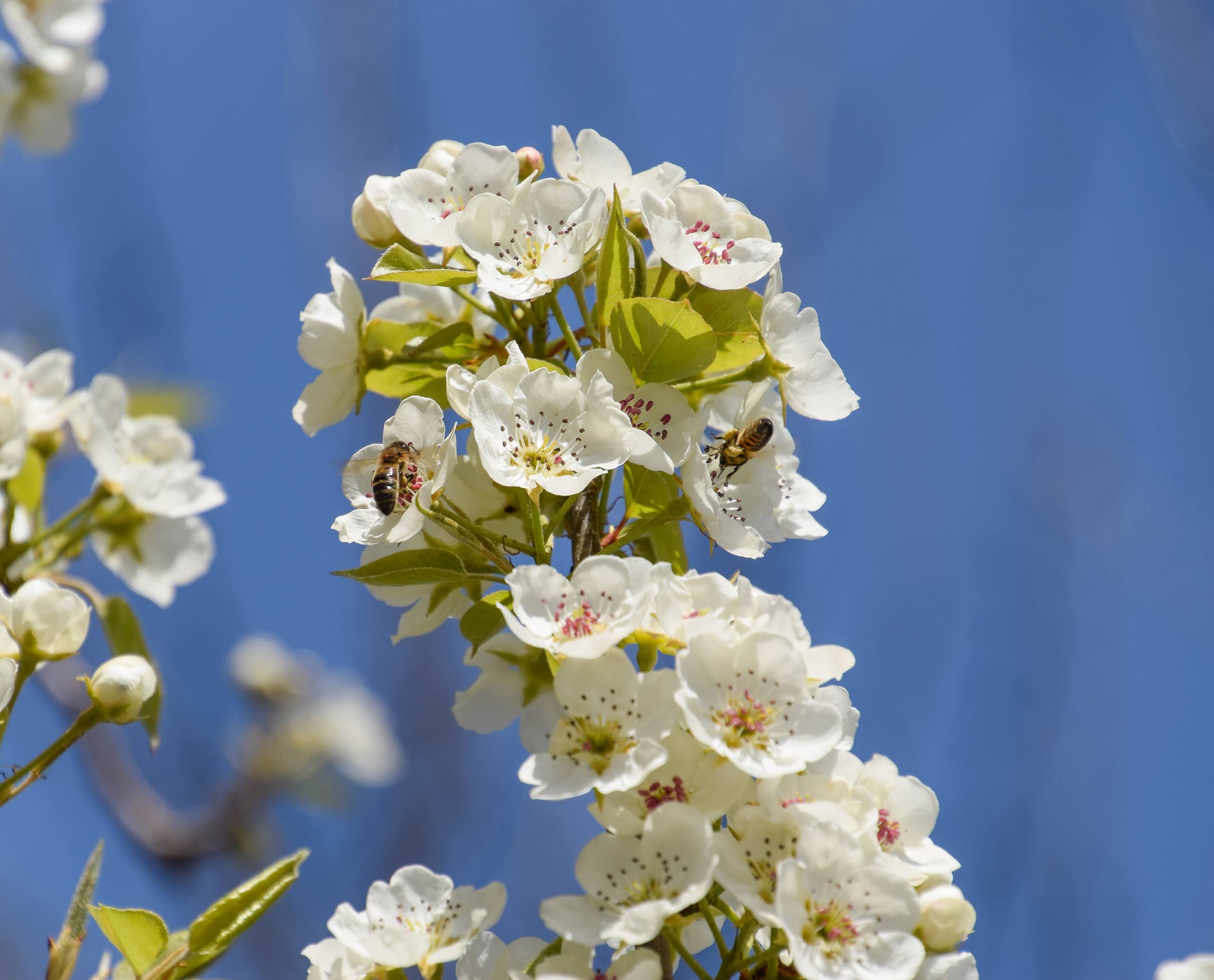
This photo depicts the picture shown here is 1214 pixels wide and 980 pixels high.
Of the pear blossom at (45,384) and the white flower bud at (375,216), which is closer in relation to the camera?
the white flower bud at (375,216)

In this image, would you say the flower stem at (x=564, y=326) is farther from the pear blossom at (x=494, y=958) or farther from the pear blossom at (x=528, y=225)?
the pear blossom at (x=494, y=958)

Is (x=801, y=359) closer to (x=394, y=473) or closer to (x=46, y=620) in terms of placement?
(x=394, y=473)

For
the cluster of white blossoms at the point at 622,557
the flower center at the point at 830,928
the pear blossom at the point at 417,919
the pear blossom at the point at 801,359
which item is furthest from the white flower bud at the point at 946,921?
the pear blossom at the point at 801,359

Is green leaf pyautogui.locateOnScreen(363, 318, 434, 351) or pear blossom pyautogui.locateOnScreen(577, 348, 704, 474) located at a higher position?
green leaf pyautogui.locateOnScreen(363, 318, 434, 351)

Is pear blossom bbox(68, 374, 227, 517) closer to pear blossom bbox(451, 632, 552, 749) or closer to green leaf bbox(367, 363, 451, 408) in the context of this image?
green leaf bbox(367, 363, 451, 408)

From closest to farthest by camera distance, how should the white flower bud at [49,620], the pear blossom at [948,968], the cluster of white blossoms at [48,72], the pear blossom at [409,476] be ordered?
1. the pear blossom at [948,968]
2. the pear blossom at [409,476]
3. the white flower bud at [49,620]
4. the cluster of white blossoms at [48,72]

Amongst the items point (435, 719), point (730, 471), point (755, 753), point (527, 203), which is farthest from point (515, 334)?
point (435, 719)

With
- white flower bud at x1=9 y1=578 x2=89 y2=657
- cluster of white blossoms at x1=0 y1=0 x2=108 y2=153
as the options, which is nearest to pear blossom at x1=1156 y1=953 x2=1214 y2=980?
white flower bud at x1=9 y1=578 x2=89 y2=657

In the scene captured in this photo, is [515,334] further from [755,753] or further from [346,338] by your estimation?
[755,753]
